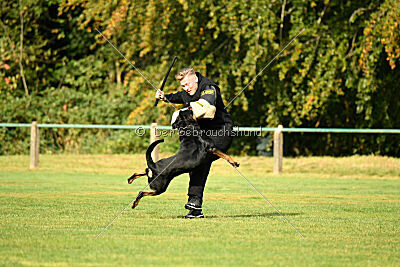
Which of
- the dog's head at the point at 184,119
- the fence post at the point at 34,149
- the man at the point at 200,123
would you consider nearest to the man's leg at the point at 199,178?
the man at the point at 200,123

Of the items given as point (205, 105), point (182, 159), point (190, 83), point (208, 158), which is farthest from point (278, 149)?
point (205, 105)

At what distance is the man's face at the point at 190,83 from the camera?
9789 mm

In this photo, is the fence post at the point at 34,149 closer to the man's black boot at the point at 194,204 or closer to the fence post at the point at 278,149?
the fence post at the point at 278,149

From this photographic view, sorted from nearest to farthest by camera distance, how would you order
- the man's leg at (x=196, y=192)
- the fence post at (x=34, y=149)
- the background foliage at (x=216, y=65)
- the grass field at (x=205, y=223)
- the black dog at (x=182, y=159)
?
the grass field at (x=205, y=223), the black dog at (x=182, y=159), the man's leg at (x=196, y=192), the background foliage at (x=216, y=65), the fence post at (x=34, y=149)

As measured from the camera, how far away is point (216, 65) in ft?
77.3

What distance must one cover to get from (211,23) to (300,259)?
15.5 m

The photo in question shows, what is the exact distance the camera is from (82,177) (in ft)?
62.9

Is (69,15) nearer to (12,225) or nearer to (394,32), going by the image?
(394,32)

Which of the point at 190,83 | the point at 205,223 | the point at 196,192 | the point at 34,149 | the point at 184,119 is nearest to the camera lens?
the point at 205,223

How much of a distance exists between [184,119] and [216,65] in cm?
1415

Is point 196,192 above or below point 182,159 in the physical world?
below

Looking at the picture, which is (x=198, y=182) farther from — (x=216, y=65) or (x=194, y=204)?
(x=216, y=65)

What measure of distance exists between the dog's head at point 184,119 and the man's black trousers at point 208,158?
0.36 metres

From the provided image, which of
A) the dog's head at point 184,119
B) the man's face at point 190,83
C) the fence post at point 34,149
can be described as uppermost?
the man's face at point 190,83
